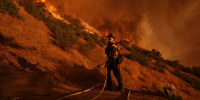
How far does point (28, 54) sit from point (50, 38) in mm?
2644

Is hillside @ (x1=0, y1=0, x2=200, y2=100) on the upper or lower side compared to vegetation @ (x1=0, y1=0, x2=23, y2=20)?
lower

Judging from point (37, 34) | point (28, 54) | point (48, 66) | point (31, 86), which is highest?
point (37, 34)

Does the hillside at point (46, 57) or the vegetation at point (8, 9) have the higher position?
the vegetation at point (8, 9)

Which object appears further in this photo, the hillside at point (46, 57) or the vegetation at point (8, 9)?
the vegetation at point (8, 9)

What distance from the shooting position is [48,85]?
3.08 meters

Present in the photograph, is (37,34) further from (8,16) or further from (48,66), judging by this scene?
(48,66)

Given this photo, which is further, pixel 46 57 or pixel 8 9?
pixel 8 9

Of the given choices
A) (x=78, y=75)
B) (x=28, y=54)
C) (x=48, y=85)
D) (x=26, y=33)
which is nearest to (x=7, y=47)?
(x=28, y=54)

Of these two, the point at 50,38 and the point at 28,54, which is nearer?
the point at 28,54

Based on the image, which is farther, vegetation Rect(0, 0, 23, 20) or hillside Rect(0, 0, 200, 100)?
vegetation Rect(0, 0, 23, 20)

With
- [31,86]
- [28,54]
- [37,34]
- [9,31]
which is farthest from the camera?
[37,34]

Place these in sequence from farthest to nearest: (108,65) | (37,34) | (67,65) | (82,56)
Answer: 1. (82,56)
2. (37,34)
3. (67,65)
4. (108,65)

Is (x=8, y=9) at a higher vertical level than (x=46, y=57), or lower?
higher

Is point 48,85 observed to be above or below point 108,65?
below
